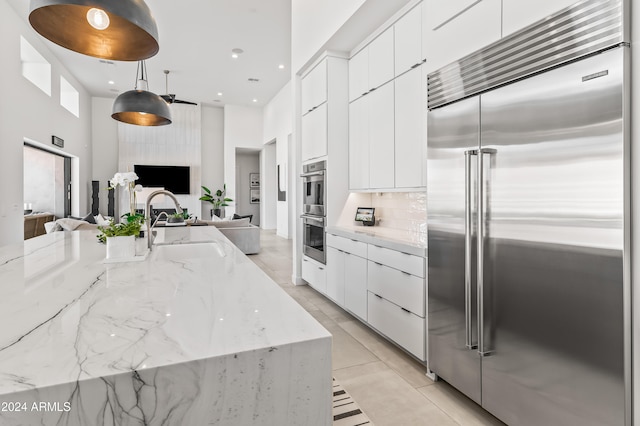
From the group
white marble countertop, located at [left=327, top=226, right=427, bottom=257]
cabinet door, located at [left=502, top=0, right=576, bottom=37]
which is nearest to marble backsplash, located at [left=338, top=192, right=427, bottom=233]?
white marble countertop, located at [left=327, top=226, right=427, bottom=257]

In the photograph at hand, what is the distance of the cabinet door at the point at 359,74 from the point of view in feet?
11.7

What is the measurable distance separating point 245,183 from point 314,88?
8.63 metres

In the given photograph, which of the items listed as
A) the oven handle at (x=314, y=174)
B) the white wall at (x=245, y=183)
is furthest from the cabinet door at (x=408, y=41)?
the white wall at (x=245, y=183)

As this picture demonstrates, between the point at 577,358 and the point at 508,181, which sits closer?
the point at 577,358

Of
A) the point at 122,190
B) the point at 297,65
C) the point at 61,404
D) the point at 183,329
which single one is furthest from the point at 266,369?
the point at 122,190

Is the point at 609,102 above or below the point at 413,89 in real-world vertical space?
below

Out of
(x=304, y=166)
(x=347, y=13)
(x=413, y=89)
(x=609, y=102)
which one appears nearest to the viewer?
(x=609, y=102)

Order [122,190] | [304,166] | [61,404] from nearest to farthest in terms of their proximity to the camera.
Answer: [61,404] < [304,166] < [122,190]

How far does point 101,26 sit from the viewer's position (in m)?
1.43

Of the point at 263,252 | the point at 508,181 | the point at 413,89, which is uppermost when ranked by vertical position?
the point at 413,89

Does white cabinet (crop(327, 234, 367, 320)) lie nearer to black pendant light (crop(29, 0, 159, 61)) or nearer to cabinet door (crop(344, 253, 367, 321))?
cabinet door (crop(344, 253, 367, 321))

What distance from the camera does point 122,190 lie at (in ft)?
33.8

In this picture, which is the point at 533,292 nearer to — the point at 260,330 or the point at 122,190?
the point at 260,330

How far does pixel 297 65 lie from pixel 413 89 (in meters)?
2.30
